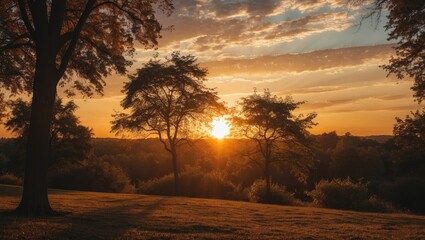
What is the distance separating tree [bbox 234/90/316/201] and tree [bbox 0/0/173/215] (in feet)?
96.2

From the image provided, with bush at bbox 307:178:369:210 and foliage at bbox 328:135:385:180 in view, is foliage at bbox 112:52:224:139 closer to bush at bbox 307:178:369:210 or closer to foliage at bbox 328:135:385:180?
bush at bbox 307:178:369:210

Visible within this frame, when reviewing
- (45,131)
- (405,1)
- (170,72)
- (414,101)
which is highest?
(170,72)

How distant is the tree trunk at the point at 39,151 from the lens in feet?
53.7

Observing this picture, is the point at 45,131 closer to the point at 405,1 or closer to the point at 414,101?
the point at 405,1

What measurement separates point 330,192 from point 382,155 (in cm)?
5244

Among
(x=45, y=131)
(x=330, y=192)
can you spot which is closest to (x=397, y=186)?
(x=330, y=192)

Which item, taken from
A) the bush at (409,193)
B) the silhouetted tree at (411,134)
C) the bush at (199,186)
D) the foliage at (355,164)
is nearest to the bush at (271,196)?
the bush at (199,186)

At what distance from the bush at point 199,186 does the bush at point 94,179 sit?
21.8ft

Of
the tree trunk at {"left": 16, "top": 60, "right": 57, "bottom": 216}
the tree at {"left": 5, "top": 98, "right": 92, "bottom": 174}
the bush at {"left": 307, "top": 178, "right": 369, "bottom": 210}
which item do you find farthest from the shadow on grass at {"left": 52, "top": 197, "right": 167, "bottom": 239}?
the tree at {"left": 5, "top": 98, "right": 92, "bottom": 174}

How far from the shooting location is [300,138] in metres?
49.6

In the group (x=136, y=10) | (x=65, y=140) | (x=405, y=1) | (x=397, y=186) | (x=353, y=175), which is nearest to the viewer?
(x=405, y=1)

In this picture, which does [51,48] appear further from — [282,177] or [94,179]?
[282,177]

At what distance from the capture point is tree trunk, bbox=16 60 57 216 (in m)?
16.4

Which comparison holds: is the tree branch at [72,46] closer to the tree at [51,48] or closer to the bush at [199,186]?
the tree at [51,48]
